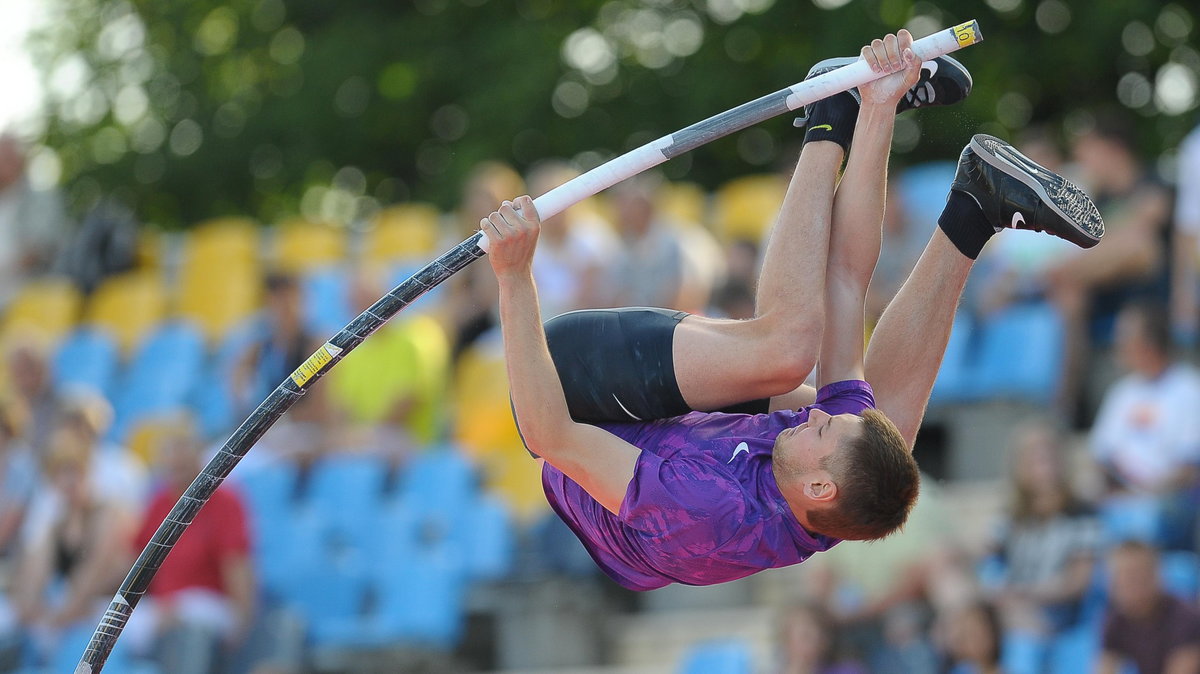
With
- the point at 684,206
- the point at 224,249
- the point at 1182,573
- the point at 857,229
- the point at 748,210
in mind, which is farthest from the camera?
the point at 224,249

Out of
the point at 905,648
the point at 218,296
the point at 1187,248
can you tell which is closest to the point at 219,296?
the point at 218,296

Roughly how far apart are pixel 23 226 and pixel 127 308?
81 cm

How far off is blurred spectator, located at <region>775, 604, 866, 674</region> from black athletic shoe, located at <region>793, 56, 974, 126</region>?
2900 millimetres

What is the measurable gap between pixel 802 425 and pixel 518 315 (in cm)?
79

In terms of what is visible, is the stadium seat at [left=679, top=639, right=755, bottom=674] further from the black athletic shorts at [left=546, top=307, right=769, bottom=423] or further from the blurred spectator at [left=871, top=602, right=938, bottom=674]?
the black athletic shorts at [left=546, top=307, right=769, bottom=423]

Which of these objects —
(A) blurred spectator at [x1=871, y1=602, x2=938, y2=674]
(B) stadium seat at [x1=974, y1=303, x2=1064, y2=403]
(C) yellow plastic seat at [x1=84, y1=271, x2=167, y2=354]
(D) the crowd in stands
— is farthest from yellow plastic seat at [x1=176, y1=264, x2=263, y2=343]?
(A) blurred spectator at [x1=871, y1=602, x2=938, y2=674]

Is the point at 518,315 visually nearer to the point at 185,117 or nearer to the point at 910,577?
the point at 910,577

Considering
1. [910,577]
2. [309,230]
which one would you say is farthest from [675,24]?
[910,577]

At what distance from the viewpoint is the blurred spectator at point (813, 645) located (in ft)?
22.8

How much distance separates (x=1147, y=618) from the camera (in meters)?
6.63

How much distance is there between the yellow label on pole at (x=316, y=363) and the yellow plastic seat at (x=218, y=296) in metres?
6.12

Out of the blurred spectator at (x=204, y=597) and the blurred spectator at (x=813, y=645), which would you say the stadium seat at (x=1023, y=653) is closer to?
the blurred spectator at (x=813, y=645)

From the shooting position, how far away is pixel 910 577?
23.7 ft

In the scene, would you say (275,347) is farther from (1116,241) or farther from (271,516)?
(1116,241)
